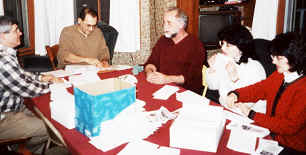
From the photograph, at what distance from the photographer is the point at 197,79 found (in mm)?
2770

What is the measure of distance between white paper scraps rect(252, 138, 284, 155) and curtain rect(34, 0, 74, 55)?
3.48 metres

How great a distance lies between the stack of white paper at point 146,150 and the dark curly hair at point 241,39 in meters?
1.16

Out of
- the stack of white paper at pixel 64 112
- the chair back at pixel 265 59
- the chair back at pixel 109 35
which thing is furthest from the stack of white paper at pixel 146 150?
the chair back at pixel 109 35

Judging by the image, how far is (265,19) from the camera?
3.90 metres

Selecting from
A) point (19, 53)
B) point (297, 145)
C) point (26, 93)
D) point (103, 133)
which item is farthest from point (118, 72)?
point (19, 53)

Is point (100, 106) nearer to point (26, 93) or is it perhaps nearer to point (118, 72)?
point (26, 93)

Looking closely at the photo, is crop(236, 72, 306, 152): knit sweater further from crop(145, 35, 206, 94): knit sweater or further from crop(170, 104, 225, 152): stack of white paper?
crop(145, 35, 206, 94): knit sweater

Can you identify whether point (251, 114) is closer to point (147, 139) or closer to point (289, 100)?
point (289, 100)

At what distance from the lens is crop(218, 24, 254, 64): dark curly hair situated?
2232 mm

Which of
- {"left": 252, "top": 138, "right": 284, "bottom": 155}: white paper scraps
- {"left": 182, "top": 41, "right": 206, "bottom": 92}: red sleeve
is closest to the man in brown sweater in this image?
{"left": 182, "top": 41, "right": 206, "bottom": 92}: red sleeve

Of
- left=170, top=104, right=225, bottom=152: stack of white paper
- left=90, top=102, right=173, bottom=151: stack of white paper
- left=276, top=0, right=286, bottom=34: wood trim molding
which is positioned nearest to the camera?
left=170, top=104, right=225, bottom=152: stack of white paper

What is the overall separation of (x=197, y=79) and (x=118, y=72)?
733mm

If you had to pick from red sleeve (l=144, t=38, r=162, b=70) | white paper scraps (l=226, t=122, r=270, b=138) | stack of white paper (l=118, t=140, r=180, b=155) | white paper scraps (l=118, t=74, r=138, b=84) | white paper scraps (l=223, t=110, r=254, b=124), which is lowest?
stack of white paper (l=118, t=140, r=180, b=155)

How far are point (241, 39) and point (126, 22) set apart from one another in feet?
8.05
